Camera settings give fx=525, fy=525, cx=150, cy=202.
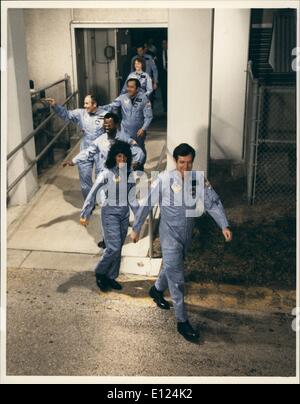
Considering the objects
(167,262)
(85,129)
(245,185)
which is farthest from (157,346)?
(245,185)

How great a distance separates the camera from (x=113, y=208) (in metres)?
5.09

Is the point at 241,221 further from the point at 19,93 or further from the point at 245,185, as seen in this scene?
the point at 19,93

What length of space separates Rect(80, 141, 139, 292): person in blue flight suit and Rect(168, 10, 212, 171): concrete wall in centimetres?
138

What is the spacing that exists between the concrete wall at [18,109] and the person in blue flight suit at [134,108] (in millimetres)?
1125

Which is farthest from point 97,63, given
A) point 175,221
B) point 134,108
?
point 175,221

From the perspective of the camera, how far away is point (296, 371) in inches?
165

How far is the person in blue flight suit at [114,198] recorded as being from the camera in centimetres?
504

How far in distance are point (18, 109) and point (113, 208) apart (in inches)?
102

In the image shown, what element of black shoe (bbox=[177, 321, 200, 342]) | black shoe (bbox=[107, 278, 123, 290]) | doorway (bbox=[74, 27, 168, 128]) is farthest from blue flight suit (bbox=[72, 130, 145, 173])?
doorway (bbox=[74, 27, 168, 128])

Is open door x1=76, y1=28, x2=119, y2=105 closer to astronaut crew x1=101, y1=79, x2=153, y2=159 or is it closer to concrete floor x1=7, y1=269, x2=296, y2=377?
astronaut crew x1=101, y1=79, x2=153, y2=159

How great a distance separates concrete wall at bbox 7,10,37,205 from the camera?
6637 millimetres

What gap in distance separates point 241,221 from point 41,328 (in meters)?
3.06

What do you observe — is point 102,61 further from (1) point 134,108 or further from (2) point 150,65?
(1) point 134,108

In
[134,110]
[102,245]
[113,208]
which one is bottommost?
[102,245]
